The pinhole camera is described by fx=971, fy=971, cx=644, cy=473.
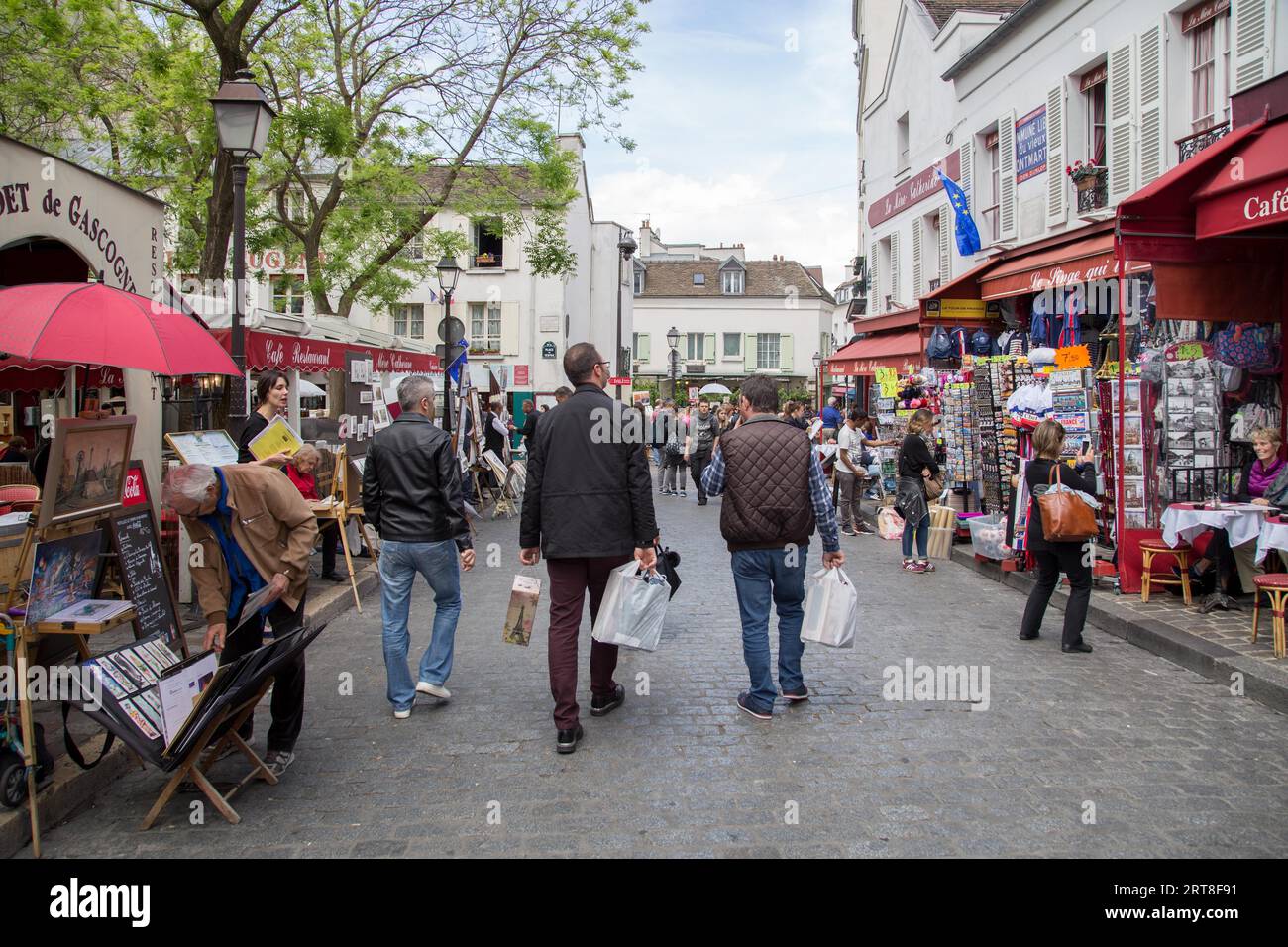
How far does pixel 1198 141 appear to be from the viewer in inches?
404

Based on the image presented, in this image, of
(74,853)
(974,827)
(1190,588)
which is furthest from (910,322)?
(74,853)

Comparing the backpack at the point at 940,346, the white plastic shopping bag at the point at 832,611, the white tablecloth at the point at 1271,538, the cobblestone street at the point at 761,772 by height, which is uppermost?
the backpack at the point at 940,346

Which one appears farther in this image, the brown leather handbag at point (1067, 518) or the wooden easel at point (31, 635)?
the brown leather handbag at point (1067, 518)

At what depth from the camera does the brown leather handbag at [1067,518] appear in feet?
22.0

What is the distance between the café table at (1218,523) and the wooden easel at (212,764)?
684 centimetres

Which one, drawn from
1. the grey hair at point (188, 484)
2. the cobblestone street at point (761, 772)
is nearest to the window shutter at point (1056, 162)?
the cobblestone street at point (761, 772)

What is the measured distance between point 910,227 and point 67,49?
1534cm

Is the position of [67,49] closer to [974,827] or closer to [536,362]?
[974,827]

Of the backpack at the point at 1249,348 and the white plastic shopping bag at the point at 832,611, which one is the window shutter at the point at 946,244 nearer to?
the backpack at the point at 1249,348

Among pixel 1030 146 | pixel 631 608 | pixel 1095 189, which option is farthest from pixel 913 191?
pixel 631 608

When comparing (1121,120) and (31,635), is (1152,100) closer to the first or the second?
(1121,120)

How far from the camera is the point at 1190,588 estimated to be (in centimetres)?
823

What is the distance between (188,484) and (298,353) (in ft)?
27.2

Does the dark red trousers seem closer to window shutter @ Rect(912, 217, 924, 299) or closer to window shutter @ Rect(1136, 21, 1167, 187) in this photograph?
window shutter @ Rect(1136, 21, 1167, 187)
